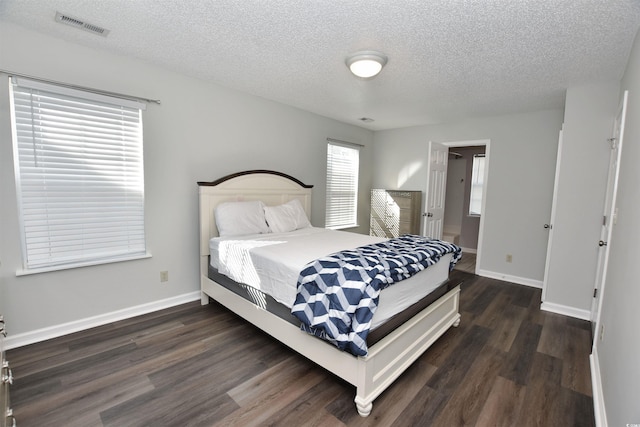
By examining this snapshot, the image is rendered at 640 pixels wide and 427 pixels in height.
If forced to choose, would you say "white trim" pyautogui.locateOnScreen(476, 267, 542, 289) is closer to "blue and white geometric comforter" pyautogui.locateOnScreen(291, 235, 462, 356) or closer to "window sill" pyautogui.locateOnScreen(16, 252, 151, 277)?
"blue and white geometric comforter" pyautogui.locateOnScreen(291, 235, 462, 356)

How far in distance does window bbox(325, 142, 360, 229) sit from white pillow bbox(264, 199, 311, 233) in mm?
1194

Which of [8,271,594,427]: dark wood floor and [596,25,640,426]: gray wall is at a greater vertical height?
[596,25,640,426]: gray wall

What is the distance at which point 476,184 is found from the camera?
5.91 m

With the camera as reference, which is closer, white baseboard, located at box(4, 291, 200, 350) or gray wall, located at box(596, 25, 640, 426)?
gray wall, located at box(596, 25, 640, 426)

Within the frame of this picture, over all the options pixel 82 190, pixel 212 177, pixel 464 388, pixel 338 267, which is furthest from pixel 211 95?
pixel 464 388

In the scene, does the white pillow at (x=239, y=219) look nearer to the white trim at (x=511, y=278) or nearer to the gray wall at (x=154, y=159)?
the gray wall at (x=154, y=159)

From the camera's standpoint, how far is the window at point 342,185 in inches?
192

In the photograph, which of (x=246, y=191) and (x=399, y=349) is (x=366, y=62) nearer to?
(x=246, y=191)

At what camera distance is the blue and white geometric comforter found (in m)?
1.63

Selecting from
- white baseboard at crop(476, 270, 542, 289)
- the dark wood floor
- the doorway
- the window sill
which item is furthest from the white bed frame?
the doorway

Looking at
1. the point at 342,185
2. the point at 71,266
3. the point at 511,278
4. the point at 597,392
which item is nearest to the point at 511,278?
the point at 511,278

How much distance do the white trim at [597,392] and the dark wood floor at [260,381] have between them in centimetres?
5

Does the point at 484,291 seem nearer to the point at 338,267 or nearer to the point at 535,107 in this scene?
the point at 535,107

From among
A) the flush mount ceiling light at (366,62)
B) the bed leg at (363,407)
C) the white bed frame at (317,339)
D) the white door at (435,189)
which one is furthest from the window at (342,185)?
the bed leg at (363,407)
